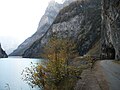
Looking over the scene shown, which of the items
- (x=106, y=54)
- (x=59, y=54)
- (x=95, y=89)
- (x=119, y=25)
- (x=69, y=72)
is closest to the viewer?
(x=95, y=89)

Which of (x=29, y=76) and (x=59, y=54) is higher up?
(x=59, y=54)

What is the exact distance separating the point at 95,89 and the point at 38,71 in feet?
18.3

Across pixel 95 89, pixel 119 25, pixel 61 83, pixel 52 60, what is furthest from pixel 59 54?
pixel 119 25

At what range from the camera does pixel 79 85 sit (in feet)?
93.5

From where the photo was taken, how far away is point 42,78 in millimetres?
26359

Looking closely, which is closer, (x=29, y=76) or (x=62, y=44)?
(x=29, y=76)

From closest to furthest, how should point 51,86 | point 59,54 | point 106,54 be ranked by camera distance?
point 51,86, point 59,54, point 106,54

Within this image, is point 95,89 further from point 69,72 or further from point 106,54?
point 106,54

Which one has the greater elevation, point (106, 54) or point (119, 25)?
point (119, 25)

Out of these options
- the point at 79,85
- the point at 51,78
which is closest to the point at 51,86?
the point at 51,78

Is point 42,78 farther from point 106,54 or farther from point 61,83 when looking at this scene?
point 106,54

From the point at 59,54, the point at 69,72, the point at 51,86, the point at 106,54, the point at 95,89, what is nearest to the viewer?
the point at 95,89

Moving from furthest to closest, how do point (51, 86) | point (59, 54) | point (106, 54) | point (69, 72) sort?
point (106, 54), point (69, 72), point (59, 54), point (51, 86)

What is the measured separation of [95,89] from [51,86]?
15.1 ft
